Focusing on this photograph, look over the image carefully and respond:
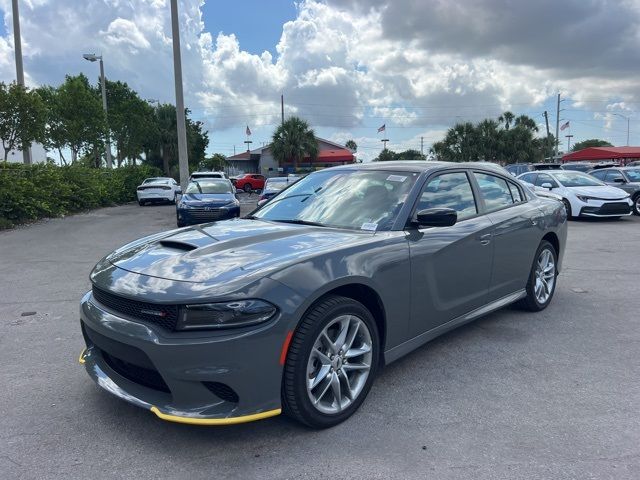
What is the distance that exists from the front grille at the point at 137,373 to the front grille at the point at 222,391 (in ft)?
0.89

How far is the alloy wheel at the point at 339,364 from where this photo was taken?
294 centimetres

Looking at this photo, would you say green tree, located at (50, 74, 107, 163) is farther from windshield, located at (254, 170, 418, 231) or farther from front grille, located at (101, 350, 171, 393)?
front grille, located at (101, 350, 171, 393)

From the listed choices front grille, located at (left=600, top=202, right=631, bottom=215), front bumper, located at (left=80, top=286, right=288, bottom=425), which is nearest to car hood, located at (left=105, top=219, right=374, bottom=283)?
front bumper, located at (left=80, top=286, right=288, bottom=425)

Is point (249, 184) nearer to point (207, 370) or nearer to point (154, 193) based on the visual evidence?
point (154, 193)

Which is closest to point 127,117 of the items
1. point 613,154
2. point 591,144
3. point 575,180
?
point 575,180

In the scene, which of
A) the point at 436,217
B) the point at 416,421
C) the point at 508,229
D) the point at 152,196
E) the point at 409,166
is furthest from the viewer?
the point at 152,196

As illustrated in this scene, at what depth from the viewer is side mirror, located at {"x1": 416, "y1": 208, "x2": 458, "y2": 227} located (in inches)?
136

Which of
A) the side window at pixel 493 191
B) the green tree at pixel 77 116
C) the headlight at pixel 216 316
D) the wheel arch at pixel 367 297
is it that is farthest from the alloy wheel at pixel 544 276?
the green tree at pixel 77 116

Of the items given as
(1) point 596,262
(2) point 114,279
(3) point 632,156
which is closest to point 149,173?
(1) point 596,262

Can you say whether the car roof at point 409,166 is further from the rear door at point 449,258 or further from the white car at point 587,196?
the white car at point 587,196

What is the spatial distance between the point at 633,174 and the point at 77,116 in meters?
23.1

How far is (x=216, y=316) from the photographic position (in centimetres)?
261

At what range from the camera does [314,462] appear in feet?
8.76

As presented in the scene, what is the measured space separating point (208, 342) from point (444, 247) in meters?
1.96
